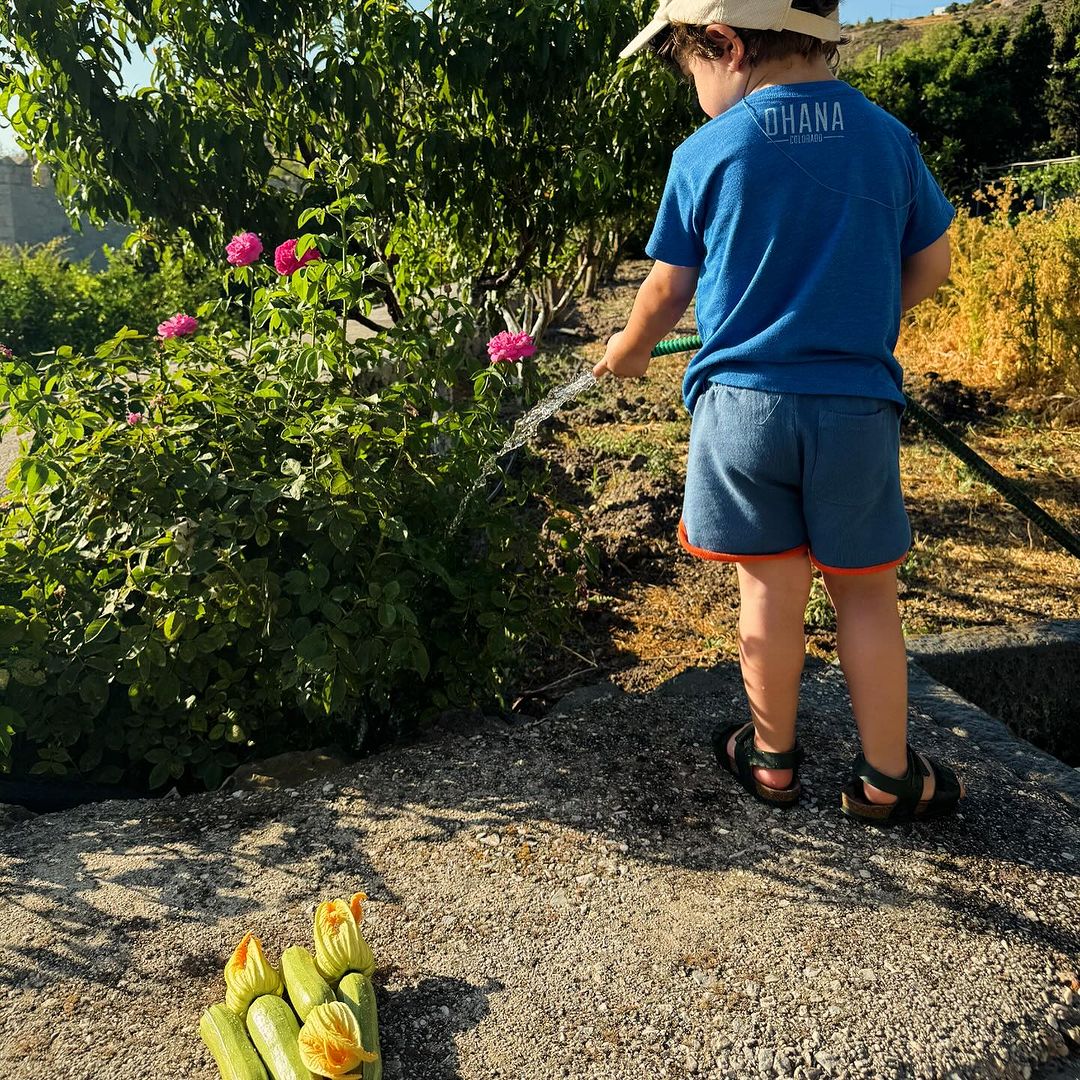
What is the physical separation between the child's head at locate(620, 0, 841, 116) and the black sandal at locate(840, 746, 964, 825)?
4.36ft

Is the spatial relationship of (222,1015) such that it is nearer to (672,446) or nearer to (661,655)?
(661,655)

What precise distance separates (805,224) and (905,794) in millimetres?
1120

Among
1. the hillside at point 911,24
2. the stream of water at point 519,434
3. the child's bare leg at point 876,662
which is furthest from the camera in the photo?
the hillside at point 911,24

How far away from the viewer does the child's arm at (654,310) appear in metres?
1.95

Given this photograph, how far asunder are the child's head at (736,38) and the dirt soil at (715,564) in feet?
3.77

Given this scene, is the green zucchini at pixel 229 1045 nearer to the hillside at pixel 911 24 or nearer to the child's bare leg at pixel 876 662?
the child's bare leg at pixel 876 662

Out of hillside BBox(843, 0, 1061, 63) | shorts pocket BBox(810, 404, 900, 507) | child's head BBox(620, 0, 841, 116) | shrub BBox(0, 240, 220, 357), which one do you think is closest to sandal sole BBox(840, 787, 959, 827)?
shorts pocket BBox(810, 404, 900, 507)

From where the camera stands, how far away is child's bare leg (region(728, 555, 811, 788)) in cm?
202

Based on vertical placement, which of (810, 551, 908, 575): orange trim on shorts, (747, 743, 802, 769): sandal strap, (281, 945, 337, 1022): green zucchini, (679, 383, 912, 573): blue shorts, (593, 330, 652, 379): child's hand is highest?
(593, 330, 652, 379): child's hand

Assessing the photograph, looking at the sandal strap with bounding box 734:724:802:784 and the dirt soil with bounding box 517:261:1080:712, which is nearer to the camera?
the sandal strap with bounding box 734:724:802:784

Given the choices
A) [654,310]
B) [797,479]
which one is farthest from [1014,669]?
[654,310]

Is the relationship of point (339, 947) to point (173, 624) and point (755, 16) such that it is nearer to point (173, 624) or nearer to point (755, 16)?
point (173, 624)

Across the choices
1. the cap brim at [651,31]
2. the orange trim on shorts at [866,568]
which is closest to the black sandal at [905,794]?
the orange trim on shorts at [866,568]

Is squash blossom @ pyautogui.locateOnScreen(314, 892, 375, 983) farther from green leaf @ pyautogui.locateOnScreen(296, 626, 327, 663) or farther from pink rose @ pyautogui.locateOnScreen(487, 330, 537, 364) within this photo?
pink rose @ pyautogui.locateOnScreen(487, 330, 537, 364)
